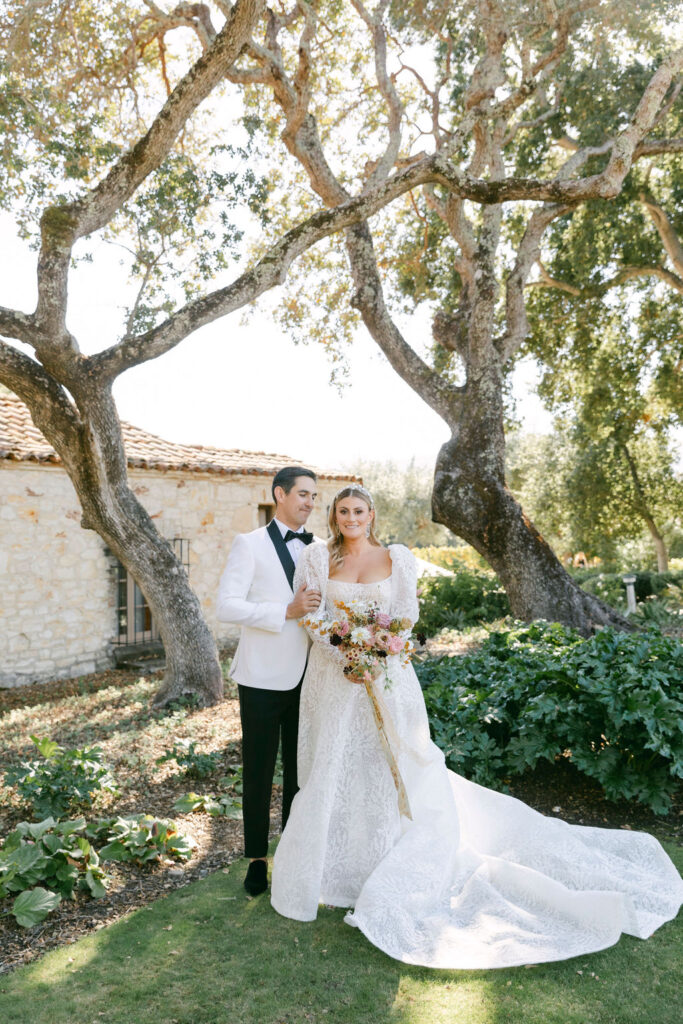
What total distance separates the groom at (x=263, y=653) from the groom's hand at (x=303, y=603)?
0.04 feet

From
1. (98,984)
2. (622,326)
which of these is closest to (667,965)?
(98,984)

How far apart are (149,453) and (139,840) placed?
9.60 metres

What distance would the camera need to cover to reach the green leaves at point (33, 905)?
11.4 feet

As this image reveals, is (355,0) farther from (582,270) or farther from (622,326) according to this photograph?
(622,326)

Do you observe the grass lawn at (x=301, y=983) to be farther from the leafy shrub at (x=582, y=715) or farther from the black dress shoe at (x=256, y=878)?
the leafy shrub at (x=582, y=715)

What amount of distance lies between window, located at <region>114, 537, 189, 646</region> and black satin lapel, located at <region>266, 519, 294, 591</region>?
8.78 m

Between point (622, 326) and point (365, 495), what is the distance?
12.6 metres

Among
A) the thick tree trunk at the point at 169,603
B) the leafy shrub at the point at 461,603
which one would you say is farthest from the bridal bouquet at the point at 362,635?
the leafy shrub at the point at 461,603

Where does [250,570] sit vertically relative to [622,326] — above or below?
below

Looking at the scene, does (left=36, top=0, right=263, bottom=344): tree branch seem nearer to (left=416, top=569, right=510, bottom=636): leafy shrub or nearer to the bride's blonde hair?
the bride's blonde hair

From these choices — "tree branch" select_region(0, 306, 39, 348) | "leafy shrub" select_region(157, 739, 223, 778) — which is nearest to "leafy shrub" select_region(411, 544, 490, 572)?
"tree branch" select_region(0, 306, 39, 348)

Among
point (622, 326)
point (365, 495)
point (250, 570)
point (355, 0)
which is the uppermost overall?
point (355, 0)

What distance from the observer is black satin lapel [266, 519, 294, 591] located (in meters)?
3.88

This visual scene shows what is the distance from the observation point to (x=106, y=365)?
7156mm
